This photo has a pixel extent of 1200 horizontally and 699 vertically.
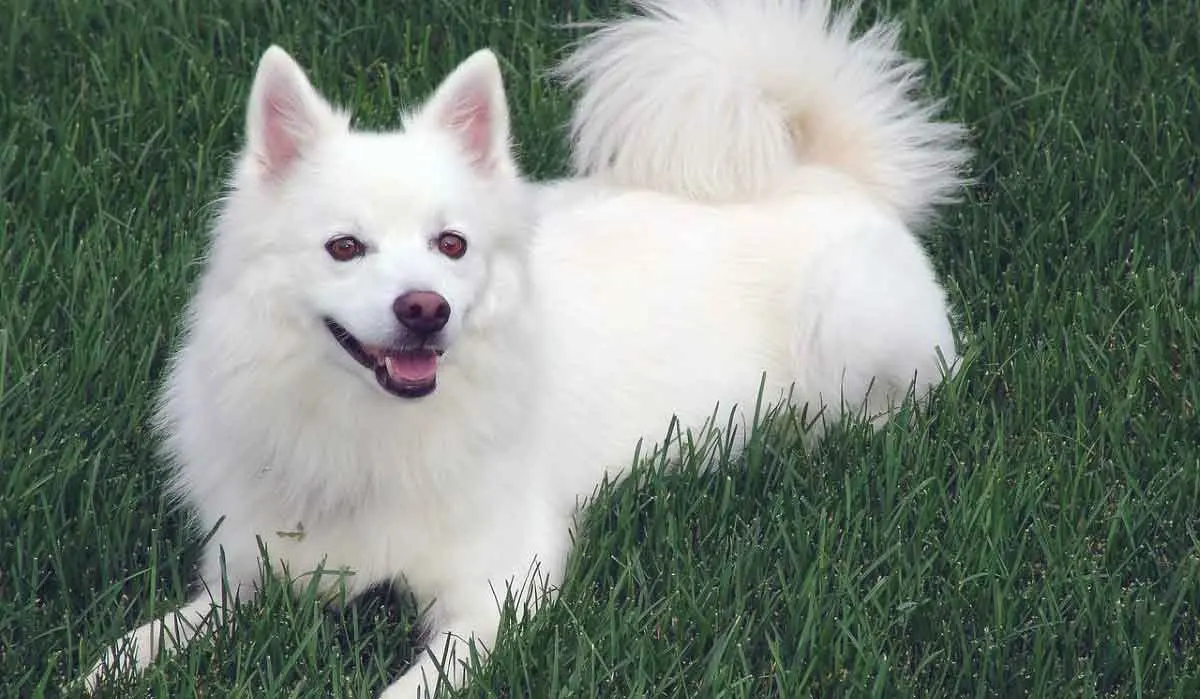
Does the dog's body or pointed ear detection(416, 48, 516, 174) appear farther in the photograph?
pointed ear detection(416, 48, 516, 174)

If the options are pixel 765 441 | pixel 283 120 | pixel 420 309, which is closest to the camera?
pixel 420 309

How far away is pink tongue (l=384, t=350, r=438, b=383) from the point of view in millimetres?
2996

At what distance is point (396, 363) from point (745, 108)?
1.58 metres

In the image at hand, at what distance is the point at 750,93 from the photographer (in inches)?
167

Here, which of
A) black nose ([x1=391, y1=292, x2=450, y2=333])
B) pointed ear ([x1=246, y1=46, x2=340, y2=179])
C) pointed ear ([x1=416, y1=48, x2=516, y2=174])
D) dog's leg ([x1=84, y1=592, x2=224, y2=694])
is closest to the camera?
black nose ([x1=391, y1=292, x2=450, y2=333])

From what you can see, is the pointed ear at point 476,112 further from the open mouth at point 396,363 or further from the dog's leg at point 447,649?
the dog's leg at point 447,649

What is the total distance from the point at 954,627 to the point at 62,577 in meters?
1.79

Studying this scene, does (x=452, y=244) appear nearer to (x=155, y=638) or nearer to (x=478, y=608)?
(x=478, y=608)

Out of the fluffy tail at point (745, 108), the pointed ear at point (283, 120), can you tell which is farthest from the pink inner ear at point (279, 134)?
the fluffy tail at point (745, 108)

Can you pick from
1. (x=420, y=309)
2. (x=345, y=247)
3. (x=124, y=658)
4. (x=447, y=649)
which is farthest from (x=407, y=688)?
(x=345, y=247)

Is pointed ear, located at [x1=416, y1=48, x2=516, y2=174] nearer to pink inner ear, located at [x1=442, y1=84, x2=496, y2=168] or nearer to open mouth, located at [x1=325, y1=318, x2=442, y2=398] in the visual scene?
pink inner ear, located at [x1=442, y1=84, x2=496, y2=168]

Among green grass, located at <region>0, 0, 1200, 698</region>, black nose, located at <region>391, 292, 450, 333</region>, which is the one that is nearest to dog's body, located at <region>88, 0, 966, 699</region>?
black nose, located at <region>391, 292, 450, 333</region>

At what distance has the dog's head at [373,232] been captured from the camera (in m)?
2.94

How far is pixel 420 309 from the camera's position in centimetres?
286
